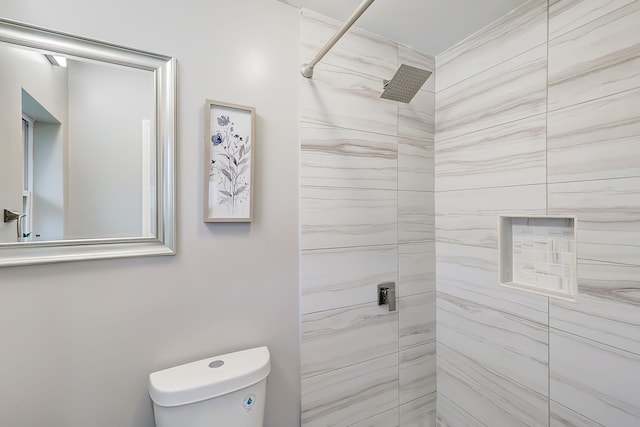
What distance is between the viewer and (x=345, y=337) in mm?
1287

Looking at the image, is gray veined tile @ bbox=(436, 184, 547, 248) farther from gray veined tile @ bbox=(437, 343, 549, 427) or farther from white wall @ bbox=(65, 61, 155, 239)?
white wall @ bbox=(65, 61, 155, 239)

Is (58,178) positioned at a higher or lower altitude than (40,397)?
higher

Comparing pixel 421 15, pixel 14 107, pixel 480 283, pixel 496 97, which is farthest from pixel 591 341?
pixel 14 107

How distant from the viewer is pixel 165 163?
0.96 m

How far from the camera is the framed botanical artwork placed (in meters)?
1.02

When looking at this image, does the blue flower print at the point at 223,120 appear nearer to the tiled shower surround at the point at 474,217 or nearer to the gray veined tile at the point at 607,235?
the tiled shower surround at the point at 474,217

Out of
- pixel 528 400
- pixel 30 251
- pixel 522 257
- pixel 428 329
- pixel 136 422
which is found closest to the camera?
pixel 30 251

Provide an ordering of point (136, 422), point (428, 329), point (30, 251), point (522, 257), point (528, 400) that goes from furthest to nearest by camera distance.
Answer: point (428, 329) < point (522, 257) < point (528, 400) < point (136, 422) < point (30, 251)

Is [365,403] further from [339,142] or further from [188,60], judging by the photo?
[188,60]

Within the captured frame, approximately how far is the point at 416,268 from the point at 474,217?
393 mm

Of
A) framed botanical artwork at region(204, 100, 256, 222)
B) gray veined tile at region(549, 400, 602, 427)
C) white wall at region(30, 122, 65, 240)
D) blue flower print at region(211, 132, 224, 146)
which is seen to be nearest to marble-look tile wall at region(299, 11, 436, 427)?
framed botanical artwork at region(204, 100, 256, 222)

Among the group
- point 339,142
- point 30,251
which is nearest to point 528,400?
point 339,142

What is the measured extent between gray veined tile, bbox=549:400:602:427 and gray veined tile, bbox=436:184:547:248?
647mm

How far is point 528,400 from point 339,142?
137cm
